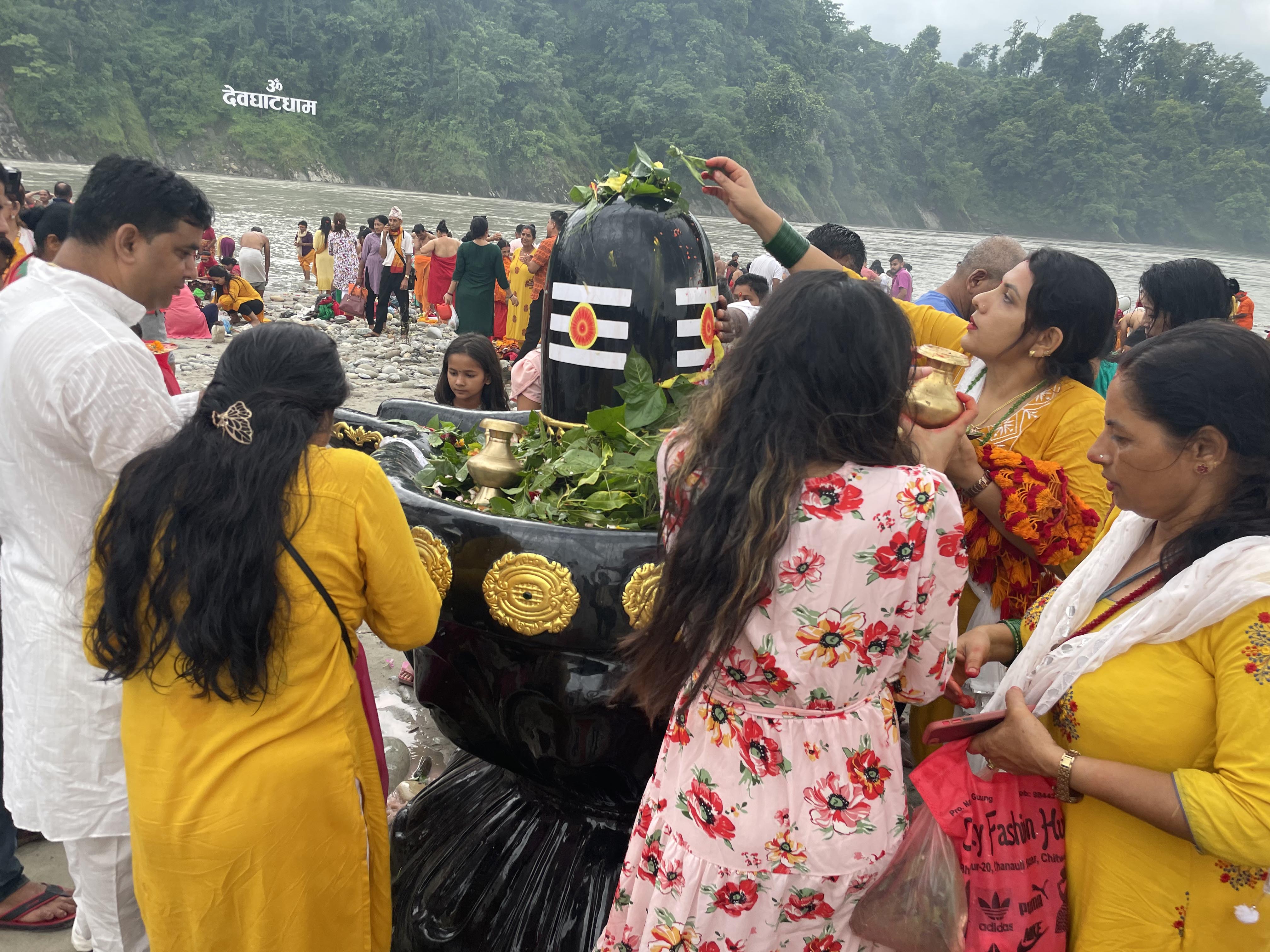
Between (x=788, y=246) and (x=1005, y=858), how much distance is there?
1.64 m

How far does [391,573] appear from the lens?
5.60 feet

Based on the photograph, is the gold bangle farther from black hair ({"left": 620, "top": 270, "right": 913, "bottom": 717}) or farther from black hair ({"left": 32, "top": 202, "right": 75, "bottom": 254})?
black hair ({"left": 32, "top": 202, "right": 75, "bottom": 254})

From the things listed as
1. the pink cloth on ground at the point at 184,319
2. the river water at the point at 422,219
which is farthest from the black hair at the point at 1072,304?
the river water at the point at 422,219

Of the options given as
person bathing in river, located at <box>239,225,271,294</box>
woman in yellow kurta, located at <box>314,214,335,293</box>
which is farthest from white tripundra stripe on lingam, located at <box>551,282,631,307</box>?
woman in yellow kurta, located at <box>314,214,335,293</box>

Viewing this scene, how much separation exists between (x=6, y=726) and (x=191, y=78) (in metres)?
45.1

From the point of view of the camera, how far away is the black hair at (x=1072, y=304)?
6.91 ft

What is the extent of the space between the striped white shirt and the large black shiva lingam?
2.10 ft

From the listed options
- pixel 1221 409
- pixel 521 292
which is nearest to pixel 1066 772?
pixel 1221 409

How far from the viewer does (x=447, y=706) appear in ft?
7.47

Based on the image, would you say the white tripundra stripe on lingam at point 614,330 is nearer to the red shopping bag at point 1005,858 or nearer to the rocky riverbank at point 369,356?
the red shopping bag at point 1005,858

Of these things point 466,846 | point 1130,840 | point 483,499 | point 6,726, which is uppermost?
point 483,499

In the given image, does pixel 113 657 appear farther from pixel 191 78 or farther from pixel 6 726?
pixel 191 78

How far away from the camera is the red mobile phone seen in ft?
4.90

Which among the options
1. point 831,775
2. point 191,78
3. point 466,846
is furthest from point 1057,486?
point 191,78
